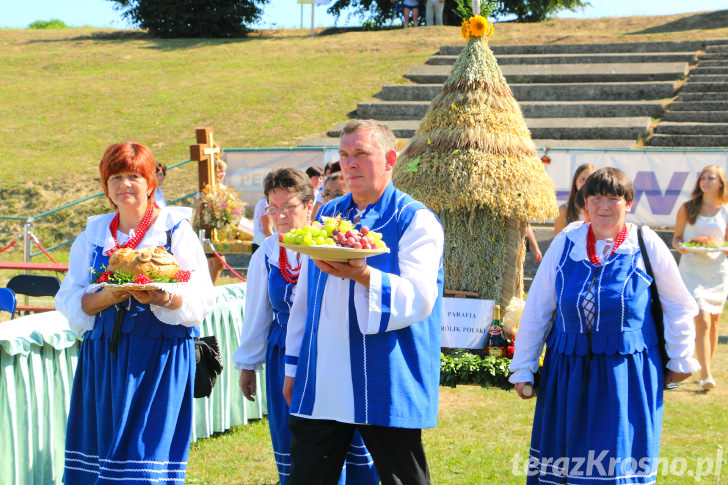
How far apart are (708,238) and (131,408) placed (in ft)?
19.1

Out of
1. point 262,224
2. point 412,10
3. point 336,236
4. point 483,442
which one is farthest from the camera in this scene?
point 412,10

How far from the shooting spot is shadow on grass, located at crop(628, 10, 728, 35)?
26203mm

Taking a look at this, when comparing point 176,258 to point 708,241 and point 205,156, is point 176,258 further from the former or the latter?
point 205,156

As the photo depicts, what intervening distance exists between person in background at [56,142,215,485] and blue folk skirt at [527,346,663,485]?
1.73 metres

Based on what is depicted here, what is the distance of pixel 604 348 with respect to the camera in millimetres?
3619

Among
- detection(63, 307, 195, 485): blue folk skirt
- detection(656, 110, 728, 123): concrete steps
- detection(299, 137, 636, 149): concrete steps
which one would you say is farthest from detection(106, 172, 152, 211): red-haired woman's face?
detection(656, 110, 728, 123): concrete steps

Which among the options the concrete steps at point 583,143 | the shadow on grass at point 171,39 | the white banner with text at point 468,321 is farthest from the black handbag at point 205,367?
the shadow on grass at point 171,39

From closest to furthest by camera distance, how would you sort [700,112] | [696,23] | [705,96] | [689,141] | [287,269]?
[287,269] < [689,141] < [700,112] < [705,96] < [696,23]

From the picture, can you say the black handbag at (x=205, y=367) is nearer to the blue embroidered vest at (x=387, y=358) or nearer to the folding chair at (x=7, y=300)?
the blue embroidered vest at (x=387, y=358)

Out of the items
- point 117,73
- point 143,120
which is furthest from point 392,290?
point 117,73

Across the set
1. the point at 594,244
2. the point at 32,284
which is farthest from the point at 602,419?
the point at 32,284

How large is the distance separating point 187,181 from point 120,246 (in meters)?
13.7

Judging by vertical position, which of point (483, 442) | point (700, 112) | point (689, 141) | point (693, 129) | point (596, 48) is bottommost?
point (483, 442)

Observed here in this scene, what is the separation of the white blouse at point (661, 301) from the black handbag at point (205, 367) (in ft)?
4.95
